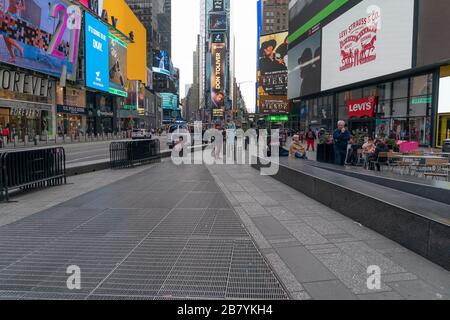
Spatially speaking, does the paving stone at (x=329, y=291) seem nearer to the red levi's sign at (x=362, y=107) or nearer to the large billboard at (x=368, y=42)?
the large billboard at (x=368, y=42)

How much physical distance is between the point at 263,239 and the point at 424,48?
869 inches

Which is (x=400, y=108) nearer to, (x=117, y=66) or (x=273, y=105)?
(x=273, y=105)

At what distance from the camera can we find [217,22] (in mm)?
156875

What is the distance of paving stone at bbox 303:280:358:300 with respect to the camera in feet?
12.1

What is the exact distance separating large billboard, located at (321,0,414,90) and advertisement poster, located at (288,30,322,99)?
254 centimetres

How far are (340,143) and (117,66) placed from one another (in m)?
71.3

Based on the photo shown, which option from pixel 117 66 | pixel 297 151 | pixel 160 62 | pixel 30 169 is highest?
pixel 160 62

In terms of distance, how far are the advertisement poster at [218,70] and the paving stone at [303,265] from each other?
144370 millimetres

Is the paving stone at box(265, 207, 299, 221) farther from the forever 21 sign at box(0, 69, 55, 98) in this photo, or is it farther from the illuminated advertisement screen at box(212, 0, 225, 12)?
the illuminated advertisement screen at box(212, 0, 225, 12)

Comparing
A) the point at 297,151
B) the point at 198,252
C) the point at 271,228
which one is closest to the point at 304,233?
the point at 271,228

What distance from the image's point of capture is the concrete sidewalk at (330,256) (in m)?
3.86

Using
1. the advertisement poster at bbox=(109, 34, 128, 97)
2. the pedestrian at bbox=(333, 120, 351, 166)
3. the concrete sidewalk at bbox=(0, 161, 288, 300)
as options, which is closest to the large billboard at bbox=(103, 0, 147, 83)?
the advertisement poster at bbox=(109, 34, 128, 97)
